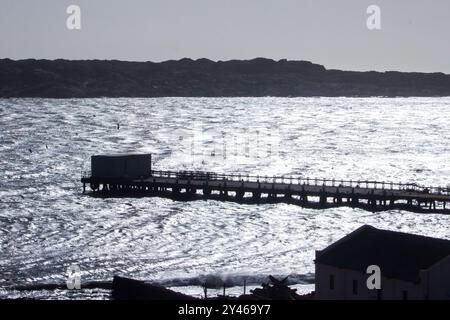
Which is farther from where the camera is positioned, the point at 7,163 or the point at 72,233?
the point at 7,163

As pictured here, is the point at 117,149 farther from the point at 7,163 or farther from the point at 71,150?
the point at 7,163

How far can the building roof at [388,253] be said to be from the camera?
39.2 metres

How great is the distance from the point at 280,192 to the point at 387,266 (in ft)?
171

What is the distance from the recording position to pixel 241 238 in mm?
70188

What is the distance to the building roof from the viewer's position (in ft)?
129

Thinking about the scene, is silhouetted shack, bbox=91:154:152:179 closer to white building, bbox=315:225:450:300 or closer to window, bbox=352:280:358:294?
white building, bbox=315:225:450:300

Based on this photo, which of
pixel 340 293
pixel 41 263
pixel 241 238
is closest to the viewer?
pixel 340 293

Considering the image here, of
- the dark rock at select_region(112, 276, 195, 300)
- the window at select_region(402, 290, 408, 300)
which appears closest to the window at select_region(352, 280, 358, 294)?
the window at select_region(402, 290, 408, 300)

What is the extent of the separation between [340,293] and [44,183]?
241ft

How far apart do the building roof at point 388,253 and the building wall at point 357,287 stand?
0.28 m

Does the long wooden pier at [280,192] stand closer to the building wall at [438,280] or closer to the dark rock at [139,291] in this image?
the dark rock at [139,291]

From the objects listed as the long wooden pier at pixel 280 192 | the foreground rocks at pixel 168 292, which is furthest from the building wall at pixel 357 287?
the long wooden pier at pixel 280 192

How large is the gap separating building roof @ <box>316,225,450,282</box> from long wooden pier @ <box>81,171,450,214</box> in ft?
142

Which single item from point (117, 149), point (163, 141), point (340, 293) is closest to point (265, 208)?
point (340, 293)
